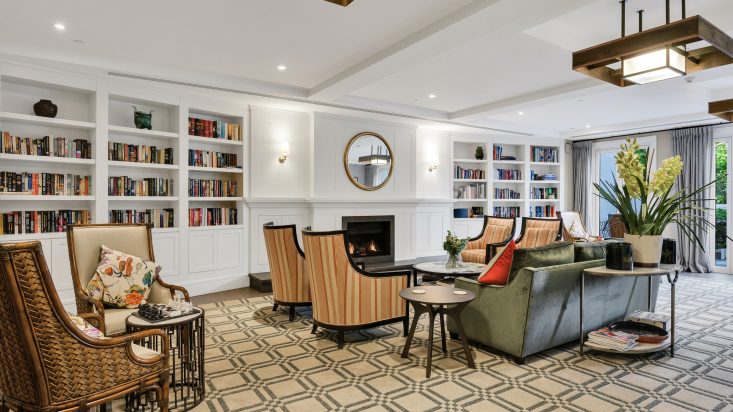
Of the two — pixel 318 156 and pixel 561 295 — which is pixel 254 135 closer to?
pixel 318 156

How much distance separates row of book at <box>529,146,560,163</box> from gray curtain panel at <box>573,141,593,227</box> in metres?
0.45

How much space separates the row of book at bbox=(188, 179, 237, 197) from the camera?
5.64 meters

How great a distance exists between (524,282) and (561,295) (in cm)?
43

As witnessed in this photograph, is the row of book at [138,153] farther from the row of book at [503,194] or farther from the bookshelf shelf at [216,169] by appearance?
the row of book at [503,194]

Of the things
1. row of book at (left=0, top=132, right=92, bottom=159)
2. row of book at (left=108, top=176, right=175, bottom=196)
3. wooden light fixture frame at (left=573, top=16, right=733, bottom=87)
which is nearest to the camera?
wooden light fixture frame at (left=573, top=16, right=733, bottom=87)

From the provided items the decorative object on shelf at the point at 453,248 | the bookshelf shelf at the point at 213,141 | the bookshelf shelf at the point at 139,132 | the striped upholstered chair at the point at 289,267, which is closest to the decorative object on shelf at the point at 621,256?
the decorative object on shelf at the point at 453,248

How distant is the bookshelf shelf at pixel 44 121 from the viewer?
14.0 feet

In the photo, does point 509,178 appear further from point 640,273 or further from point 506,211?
point 640,273

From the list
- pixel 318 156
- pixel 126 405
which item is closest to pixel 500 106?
pixel 318 156

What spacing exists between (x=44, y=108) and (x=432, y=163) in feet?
18.2

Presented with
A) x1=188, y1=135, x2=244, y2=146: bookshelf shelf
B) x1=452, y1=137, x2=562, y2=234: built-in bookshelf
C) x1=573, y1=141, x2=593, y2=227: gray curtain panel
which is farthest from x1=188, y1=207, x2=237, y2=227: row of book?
x1=573, y1=141, x2=593, y2=227: gray curtain panel

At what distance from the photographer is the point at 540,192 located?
9414mm

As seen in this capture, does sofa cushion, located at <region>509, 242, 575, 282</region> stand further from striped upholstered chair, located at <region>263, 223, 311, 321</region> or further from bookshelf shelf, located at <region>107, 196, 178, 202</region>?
bookshelf shelf, located at <region>107, 196, 178, 202</region>

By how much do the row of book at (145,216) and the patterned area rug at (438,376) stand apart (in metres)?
1.92
